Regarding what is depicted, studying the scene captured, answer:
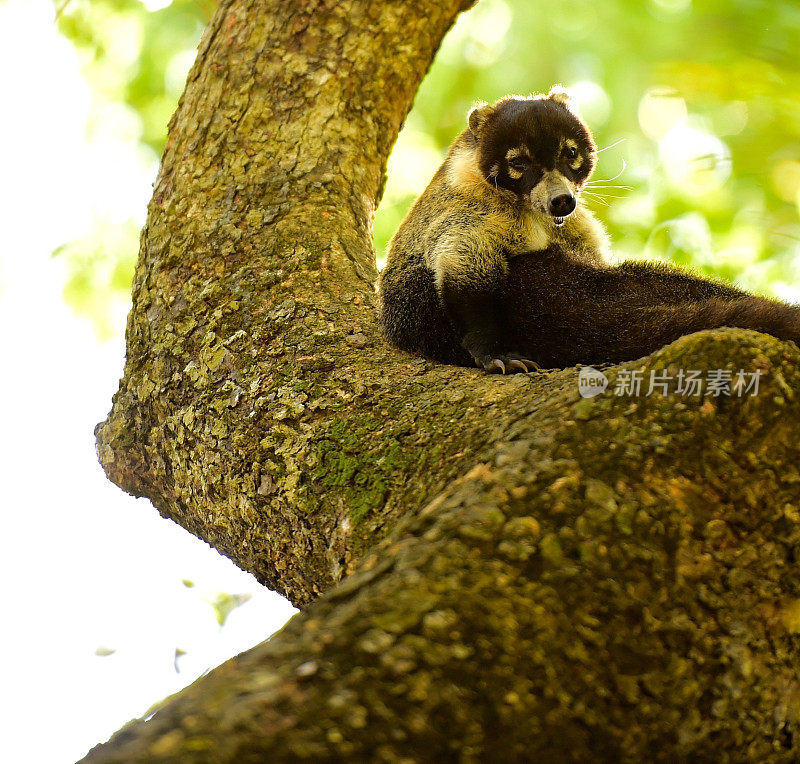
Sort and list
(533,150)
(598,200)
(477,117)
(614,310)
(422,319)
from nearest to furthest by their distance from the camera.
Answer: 1. (614,310)
2. (422,319)
3. (533,150)
4. (477,117)
5. (598,200)

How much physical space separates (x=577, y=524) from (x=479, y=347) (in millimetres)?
1776

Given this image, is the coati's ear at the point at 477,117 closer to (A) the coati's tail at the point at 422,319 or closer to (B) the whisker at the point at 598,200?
(B) the whisker at the point at 598,200

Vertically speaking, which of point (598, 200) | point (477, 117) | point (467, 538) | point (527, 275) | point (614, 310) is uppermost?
point (477, 117)

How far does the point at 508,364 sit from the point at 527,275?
1.75 ft

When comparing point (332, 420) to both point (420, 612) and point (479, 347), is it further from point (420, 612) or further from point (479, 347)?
point (420, 612)

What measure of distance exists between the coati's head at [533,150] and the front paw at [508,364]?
38.0 inches

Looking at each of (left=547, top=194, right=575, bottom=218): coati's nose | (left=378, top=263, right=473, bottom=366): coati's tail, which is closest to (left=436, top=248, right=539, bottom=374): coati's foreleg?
(left=378, top=263, right=473, bottom=366): coati's tail

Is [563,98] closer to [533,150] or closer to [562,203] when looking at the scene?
[533,150]

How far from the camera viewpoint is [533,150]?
420 cm

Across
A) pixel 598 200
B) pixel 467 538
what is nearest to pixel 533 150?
pixel 598 200

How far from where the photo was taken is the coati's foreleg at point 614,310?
108 inches

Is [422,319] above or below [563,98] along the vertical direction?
below

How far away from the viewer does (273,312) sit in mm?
3514

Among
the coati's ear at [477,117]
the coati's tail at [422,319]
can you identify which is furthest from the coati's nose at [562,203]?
the coati's ear at [477,117]
